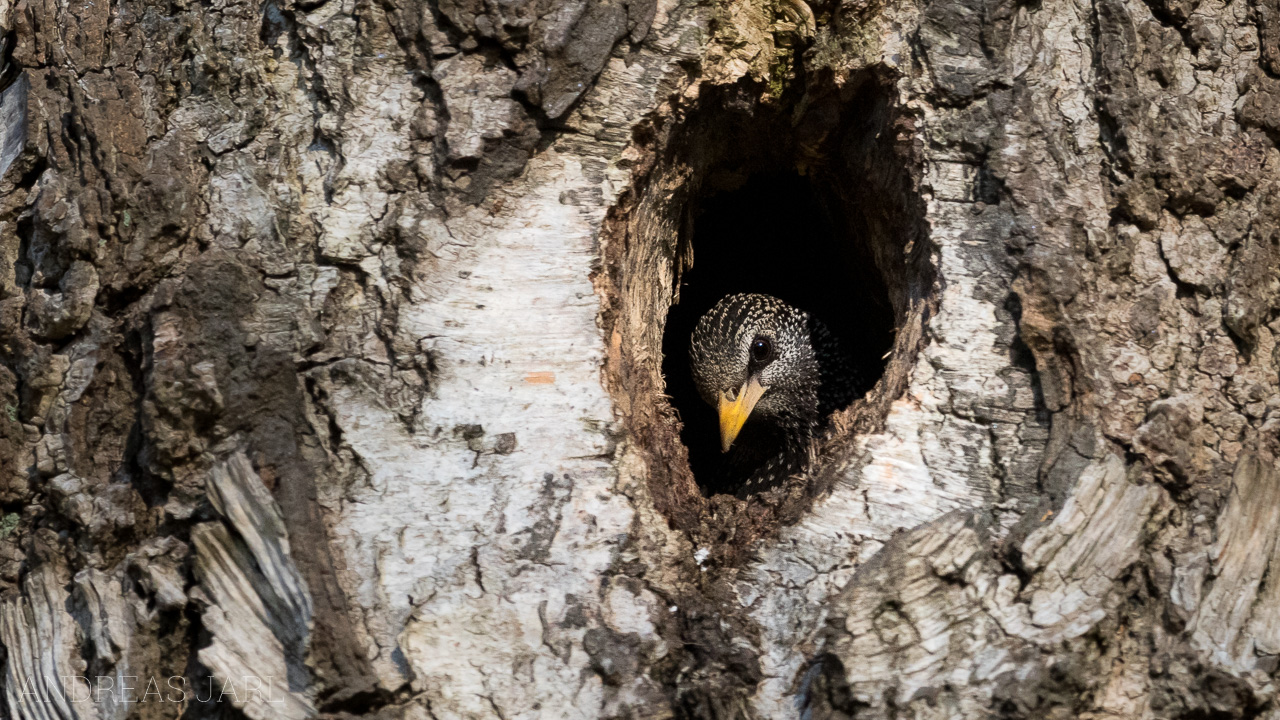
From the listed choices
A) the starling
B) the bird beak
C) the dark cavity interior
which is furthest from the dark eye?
A: the dark cavity interior

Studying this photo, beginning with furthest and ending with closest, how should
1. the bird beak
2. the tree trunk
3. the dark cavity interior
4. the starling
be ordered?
the starling
the bird beak
the dark cavity interior
the tree trunk

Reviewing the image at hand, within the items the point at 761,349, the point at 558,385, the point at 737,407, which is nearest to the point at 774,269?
the point at 761,349

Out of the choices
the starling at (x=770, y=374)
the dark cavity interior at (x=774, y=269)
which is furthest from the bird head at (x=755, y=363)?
the dark cavity interior at (x=774, y=269)

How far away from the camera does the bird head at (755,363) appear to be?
14.5 ft

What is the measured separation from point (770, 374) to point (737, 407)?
0.26 metres

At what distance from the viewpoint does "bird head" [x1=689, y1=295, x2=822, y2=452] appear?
14.5 feet

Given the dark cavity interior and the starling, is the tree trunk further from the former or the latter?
the starling

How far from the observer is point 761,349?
4.54 m

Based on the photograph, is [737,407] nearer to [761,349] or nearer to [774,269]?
[761,349]

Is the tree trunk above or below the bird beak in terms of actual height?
above

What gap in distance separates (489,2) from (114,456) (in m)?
1.44

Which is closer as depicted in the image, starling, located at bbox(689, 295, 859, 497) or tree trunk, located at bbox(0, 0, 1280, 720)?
tree trunk, located at bbox(0, 0, 1280, 720)

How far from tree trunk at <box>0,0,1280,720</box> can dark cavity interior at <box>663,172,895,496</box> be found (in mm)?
1209

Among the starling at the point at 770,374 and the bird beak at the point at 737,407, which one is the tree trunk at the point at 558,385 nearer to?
the bird beak at the point at 737,407
